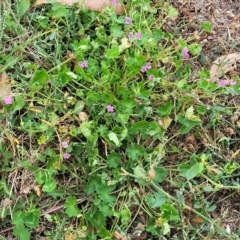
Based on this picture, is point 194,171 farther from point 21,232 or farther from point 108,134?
point 21,232

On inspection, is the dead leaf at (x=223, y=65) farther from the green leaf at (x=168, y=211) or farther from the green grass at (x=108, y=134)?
the green leaf at (x=168, y=211)

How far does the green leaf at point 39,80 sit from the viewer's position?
200cm

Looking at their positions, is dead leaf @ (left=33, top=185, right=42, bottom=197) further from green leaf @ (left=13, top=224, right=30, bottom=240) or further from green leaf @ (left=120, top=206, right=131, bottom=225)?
green leaf @ (left=120, top=206, right=131, bottom=225)

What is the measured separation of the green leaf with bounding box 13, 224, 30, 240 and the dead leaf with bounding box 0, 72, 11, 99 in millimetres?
470

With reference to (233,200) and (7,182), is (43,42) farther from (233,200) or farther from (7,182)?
(233,200)

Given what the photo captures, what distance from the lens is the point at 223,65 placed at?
222 cm

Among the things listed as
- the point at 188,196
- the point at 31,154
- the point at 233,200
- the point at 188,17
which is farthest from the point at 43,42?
the point at 233,200

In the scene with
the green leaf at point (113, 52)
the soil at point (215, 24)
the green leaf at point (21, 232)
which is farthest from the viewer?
the soil at point (215, 24)

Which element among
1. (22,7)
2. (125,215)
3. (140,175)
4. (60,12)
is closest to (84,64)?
(60,12)

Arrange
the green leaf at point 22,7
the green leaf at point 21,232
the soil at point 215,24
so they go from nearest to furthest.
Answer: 1. the green leaf at point 21,232
2. the green leaf at point 22,7
3. the soil at point 215,24

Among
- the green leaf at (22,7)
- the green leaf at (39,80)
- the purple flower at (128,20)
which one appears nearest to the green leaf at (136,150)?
the green leaf at (39,80)

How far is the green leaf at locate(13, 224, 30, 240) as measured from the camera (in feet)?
6.36

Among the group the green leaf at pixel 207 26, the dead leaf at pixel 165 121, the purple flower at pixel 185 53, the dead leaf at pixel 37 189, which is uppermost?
the green leaf at pixel 207 26

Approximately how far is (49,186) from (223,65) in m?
0.82
